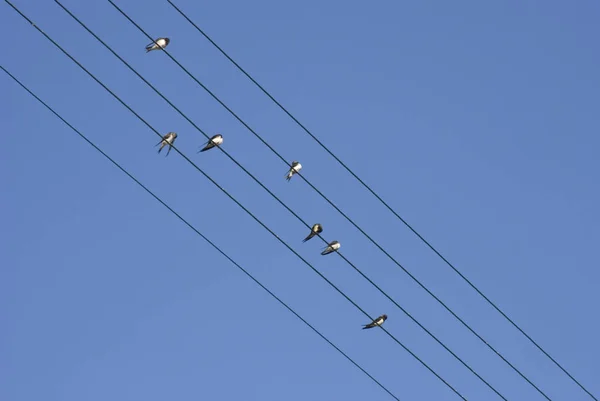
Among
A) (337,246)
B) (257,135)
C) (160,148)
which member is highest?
(337,246)

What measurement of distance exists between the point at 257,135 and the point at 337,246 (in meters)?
16.6

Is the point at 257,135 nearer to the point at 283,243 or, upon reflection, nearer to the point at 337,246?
the point at 283,243

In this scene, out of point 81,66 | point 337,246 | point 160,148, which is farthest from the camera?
point 337,246

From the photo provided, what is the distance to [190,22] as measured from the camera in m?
17.6

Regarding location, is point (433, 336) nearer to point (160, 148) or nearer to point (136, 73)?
point (136, 73)

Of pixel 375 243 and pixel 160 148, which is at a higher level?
pixel 160 148

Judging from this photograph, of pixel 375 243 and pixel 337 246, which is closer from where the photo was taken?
pixel 375 243

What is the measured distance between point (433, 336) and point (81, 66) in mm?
6135

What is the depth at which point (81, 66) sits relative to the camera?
55.7ft

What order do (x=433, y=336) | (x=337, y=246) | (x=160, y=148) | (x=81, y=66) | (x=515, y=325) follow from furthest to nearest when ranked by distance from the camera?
(x=337, y=246)
(x=160, y=148)
(x=515, y=325)
(x=433, y=336)
(x=81, y=66)

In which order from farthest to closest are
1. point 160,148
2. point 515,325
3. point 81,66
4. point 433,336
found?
point 160,148, point 515,325, point 433,336, point 81,66

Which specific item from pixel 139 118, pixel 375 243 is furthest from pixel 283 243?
pixel 139 118

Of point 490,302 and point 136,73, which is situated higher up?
point 490,302

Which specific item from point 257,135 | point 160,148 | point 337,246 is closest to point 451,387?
point 257,135
